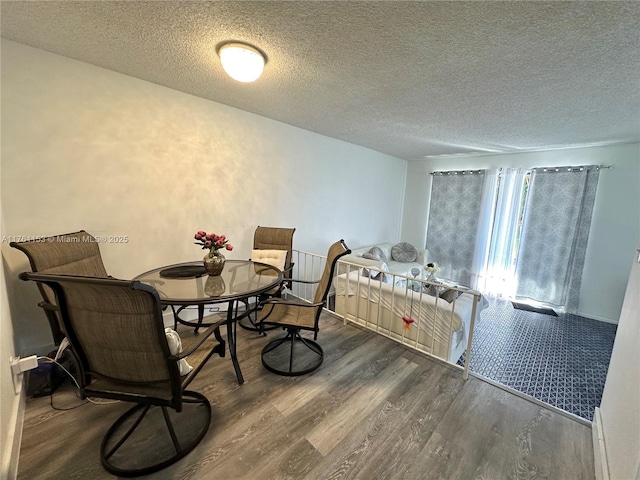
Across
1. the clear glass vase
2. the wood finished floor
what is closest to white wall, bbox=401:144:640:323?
the wood finished floor

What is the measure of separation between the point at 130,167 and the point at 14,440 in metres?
2.05

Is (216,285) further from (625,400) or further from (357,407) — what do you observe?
(625,400)

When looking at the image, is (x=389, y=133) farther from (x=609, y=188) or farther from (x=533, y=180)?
(x=609, y=188)

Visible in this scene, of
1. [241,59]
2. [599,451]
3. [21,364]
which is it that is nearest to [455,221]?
[599,451]

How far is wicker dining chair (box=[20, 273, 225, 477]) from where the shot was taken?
42.5 inches

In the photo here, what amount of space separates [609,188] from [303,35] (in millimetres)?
4819

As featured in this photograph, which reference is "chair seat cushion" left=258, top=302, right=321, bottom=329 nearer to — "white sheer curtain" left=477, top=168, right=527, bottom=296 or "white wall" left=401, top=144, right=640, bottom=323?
"white sheer curtain" left=477, top=168, right=527, bottom=296

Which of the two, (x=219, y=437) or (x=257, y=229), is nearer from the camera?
(x=219, y=437)

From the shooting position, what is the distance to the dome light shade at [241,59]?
1.73m

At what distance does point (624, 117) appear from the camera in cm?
263

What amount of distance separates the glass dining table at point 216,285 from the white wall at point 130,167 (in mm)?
663

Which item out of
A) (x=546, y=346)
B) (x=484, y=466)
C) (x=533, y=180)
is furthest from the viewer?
(x=533, y=180)

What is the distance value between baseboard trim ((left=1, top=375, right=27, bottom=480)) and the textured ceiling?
2345 millimetres

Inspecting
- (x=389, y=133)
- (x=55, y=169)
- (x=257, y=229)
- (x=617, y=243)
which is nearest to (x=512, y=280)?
(x=617, y=243)
